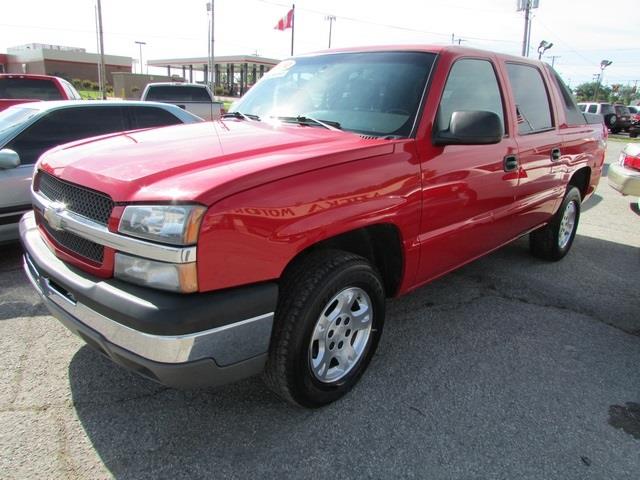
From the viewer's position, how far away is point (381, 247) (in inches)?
115

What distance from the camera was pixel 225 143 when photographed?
104 inches

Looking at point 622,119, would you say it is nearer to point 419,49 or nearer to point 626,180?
point 626,180

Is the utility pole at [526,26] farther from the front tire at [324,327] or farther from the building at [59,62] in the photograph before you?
the building at [59,62]

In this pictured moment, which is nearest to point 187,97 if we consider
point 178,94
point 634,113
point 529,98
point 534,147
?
point 178,94

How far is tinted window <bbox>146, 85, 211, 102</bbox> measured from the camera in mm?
13297

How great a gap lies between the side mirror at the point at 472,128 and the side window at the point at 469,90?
14 centimetres

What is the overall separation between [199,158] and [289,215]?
543 millimetres

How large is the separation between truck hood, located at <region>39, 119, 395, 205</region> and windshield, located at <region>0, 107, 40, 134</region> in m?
2.34

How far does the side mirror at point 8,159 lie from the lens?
4.21 m

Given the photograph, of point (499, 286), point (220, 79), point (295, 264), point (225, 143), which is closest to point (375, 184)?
point (295, 264)

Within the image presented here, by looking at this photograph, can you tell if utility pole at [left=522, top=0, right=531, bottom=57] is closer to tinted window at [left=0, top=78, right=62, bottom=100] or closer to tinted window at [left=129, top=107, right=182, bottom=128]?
tinted window at [left=0, top=78, right=62, bottom=100]

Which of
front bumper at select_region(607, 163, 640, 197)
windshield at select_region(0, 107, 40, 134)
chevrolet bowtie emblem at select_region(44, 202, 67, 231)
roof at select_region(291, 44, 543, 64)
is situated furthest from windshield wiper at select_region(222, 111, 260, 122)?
front bumper at select_region(607, 163, 640, 197)

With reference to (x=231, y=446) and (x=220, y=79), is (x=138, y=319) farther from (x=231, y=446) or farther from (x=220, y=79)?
(x=220, y=79)

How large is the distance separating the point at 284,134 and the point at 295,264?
0.86 m
